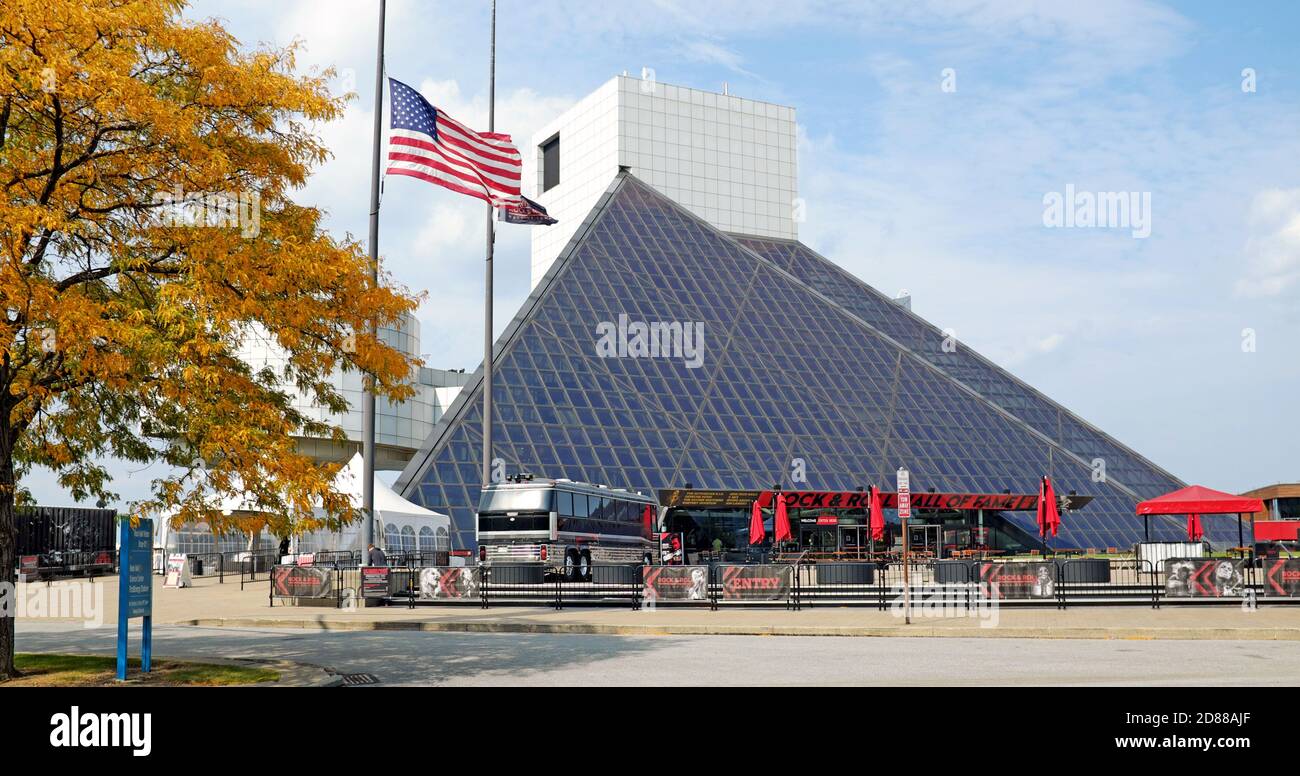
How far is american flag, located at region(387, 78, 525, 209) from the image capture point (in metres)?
27.9

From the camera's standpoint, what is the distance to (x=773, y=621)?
76.3ft

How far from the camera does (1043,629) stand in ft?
65.9

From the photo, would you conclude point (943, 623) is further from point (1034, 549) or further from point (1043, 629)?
point (1034, 549)

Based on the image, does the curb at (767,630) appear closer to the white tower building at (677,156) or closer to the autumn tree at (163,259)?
the autumn tree at (163,259)

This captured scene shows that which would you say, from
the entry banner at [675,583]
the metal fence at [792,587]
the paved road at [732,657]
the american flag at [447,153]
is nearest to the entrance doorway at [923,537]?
the metal fence at [792,587]

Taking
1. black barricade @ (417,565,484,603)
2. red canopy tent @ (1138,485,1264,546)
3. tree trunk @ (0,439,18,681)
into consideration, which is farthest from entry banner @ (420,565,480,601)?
red canopy tent @ (1138,485,1264,546)

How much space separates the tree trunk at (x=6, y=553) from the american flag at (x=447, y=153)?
49.1 feet

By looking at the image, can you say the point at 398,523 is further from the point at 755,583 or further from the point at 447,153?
the point at 755,583

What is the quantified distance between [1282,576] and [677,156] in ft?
225

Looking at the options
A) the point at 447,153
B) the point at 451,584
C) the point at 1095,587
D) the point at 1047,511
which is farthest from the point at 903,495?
the point at 447,153

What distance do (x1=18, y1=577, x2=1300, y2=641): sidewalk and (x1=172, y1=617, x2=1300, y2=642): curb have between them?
2 centimetres
